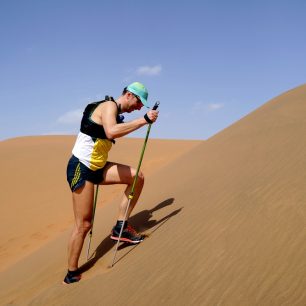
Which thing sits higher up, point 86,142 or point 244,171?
point 86,142

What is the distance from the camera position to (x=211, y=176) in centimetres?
561

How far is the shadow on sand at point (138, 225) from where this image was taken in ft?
14.0

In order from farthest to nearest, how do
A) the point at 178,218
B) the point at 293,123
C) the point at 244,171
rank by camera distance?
the point at 293,123
the point at 244,171
the point at 178,218

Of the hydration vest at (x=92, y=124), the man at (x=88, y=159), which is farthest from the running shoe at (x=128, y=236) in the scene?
the hydration vest at (x=92, y=124)

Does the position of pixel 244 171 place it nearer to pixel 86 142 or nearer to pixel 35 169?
pixel 86 142

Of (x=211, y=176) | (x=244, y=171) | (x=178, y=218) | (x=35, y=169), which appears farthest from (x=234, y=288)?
(x=35, y=169)

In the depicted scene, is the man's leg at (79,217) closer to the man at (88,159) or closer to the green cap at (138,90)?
the man at (88,159)

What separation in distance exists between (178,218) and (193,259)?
1.21 metres

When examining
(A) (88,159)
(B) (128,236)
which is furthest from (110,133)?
(B) (128,236)

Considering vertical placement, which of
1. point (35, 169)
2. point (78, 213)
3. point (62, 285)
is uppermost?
point (78, 213)

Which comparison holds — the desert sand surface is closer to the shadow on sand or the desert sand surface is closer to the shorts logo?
the shadow on sand

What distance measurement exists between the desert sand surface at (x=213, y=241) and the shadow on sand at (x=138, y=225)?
24 millimetres

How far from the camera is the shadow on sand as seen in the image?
426cm

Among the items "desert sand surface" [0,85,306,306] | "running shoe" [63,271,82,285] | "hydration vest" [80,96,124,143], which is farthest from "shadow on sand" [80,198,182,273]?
"hydration vest" [80,96,124,143]
